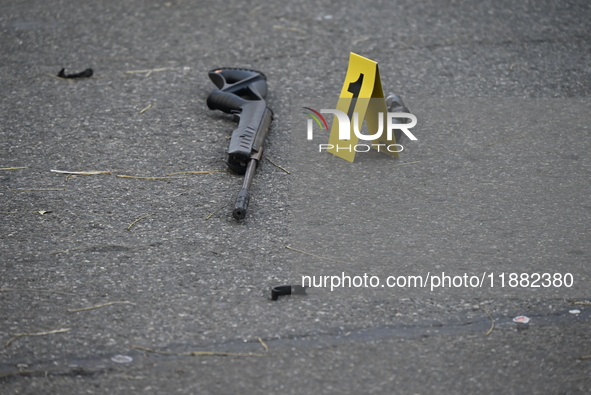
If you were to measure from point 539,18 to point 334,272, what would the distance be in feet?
13.9

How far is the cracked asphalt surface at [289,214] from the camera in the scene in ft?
8.90

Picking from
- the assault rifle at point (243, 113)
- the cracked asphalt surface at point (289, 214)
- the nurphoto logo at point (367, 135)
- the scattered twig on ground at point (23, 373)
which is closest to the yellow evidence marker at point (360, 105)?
the nurphoto logo at point (367, 135)

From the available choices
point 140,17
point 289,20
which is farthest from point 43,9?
point 289,20

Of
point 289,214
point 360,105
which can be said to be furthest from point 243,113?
point 289,214

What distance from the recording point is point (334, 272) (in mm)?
3262

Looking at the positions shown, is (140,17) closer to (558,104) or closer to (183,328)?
(558,104)

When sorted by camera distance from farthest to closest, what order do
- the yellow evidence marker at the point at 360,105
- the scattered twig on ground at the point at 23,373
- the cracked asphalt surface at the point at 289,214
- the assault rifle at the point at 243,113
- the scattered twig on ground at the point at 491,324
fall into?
1. the yellow evidence marker at the point at 360,105
2. the assault rifle at the point at 243,113
3. the scattered twig on ground at the point at 491,324
4. the cracked asphalt surface at the point at 289,214
5. the scattered twig on ground at the point at 23,373

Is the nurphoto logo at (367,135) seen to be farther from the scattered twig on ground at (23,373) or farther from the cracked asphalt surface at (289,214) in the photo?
the scattered twig on ground at (23,373)

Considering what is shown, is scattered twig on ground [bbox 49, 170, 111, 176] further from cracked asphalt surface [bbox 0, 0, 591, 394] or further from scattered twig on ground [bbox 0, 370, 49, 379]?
scattered twig on ground [bbox 0, 370, 49, 379]

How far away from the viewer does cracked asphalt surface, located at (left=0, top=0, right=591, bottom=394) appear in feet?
8.90

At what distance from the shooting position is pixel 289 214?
12.2 ft

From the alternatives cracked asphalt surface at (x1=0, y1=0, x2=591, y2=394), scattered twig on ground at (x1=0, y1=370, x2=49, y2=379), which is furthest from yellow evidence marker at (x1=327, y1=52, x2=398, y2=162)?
scattered twig on ground at (x1=0, y1=370, x2=49, y2=379)

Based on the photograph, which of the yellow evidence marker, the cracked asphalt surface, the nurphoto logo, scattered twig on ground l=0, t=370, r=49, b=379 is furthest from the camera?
the nurphoto logo

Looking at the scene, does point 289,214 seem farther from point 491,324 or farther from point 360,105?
point 491,324
